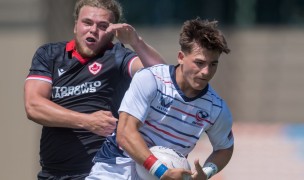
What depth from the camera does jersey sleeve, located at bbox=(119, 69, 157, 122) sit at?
5.44 meters

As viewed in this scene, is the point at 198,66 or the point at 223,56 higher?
the point at 198,66

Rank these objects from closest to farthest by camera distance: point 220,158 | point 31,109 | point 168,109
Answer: point 168,109, point 220,158, point 31,109

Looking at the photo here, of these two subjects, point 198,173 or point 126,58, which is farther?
point 126,58

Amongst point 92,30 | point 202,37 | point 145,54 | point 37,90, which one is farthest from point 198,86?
point 37,90

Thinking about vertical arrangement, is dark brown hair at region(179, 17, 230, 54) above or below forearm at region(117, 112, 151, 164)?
above

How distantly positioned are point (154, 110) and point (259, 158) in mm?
3707

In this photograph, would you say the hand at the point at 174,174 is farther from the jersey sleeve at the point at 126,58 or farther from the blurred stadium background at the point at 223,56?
the blurred stadium background at the point at 223,56

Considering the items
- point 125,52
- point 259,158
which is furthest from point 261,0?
point 125,52

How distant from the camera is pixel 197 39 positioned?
215 inches

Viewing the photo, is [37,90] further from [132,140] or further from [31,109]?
[132,140]

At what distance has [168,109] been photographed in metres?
5.52

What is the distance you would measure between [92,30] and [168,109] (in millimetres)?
880

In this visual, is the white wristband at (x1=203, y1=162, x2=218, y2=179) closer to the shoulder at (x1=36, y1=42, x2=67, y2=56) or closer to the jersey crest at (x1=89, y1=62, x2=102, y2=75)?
the jersey crest at (x1=89, y1=62, x2=102, y2=75)

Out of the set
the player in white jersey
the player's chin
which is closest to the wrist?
the player in white jersey
